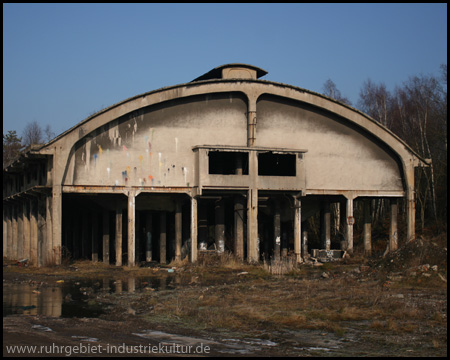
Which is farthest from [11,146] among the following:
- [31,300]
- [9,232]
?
[31,300]

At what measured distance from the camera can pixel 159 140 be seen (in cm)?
2841

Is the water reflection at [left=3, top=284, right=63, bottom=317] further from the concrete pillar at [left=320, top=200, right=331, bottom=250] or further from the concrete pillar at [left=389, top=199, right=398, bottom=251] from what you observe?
the concrete pillar at [left=389, top=199, right=398, bottom=251]

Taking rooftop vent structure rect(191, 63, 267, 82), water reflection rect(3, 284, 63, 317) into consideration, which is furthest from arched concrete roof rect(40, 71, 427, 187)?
water reflection rect(3, 284, 63, 317)

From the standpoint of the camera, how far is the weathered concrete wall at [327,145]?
3017 centimetres

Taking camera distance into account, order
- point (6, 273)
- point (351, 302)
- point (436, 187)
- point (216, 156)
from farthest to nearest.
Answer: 1. point (436, 187)
2. point (216, 156)
3. point (6, 273)
4. point (351, 302)

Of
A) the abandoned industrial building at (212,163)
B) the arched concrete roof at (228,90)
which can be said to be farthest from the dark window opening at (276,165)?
the arched concrete roof at (228,90)

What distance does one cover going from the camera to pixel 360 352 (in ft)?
35.5

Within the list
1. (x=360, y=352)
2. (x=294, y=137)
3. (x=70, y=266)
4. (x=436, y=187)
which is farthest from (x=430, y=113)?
(x=360, y=352)

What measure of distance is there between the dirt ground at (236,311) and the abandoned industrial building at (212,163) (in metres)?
3.95

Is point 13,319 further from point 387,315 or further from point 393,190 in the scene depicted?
point 393,190

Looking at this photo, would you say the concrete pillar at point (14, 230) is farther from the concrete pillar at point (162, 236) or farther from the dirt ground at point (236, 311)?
the dirt ground at point (236, 311)

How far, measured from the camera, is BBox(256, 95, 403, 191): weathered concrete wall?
99.0ft

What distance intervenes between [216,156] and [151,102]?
6.79 meters

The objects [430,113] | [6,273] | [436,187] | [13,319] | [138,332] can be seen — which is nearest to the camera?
[138,332]
